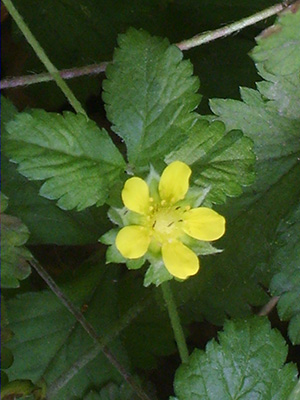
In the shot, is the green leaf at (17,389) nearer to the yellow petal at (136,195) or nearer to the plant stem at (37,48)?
the yellow petal at (136,195)

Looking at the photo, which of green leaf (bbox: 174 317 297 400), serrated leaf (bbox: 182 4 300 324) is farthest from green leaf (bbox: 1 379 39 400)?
serrated leaf (bbox: 182 4 300 324)

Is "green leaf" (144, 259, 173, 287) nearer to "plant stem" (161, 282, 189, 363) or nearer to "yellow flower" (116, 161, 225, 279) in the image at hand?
"yellow flower" (116, 161, 225, 279)

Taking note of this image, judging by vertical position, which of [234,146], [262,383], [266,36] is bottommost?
[262,383]

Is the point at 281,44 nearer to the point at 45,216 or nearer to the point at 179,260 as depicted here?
the point at 179,260

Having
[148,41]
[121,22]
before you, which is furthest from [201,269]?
[121,22]

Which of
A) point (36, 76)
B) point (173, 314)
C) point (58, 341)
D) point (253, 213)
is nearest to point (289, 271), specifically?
point (253, 213)

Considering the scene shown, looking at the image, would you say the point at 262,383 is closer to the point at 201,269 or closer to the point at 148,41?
the point at 201,269
